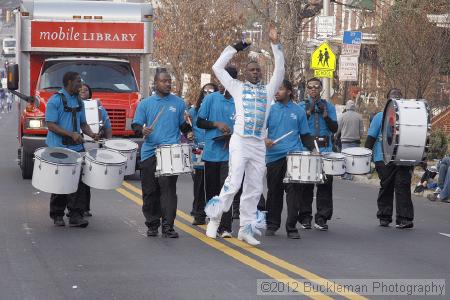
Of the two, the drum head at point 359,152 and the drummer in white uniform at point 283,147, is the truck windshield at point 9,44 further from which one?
the drummer in white uniform at point 283,147

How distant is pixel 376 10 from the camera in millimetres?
35531

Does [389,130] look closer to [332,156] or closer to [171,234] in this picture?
[332,156]

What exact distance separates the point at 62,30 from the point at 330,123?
9.58 meters

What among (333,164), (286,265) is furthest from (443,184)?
(286,265)

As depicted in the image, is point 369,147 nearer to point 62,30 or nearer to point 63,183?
point 63,183

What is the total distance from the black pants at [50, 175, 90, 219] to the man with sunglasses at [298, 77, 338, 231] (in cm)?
276

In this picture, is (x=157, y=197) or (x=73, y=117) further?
(x=73, y=117)

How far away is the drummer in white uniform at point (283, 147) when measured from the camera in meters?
14.1

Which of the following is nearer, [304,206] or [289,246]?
[289,246]

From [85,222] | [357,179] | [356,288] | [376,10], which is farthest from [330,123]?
[376,10]

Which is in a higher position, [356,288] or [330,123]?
[330,123]

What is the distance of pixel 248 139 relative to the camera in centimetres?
1305

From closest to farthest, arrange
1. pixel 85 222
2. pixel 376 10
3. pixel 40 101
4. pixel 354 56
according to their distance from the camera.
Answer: pixel 85 222, pixel 40 101, pixel 354 56, pixel 376 10

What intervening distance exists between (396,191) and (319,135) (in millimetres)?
1562
